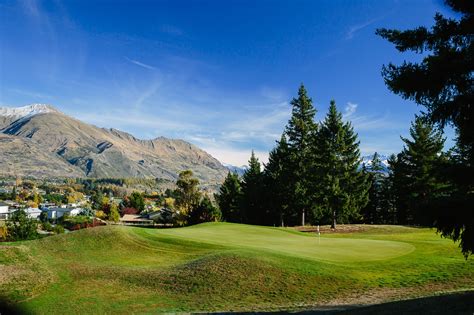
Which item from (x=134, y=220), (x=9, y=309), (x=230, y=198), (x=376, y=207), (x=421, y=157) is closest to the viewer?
(x=9, y=309)

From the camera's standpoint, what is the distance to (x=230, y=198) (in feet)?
226

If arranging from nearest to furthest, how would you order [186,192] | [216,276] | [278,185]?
[216,276]
[278,185]
[186,192]

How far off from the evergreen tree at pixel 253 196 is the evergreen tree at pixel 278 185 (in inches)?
47.5

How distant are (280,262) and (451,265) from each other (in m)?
8.51

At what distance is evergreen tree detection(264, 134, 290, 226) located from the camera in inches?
1942

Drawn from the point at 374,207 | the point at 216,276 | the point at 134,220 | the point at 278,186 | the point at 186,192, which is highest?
the point at 278,186

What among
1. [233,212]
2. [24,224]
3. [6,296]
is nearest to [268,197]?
[233,212]

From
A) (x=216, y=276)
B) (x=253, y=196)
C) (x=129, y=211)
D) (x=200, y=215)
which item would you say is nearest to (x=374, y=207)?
(x=253, y=196)

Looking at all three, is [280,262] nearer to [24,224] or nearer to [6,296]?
[6,296]

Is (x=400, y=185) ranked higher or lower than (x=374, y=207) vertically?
higher

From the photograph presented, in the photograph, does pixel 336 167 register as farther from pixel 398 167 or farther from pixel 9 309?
pixel 9 309

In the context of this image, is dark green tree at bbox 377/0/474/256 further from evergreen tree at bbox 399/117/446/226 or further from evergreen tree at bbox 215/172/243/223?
evergreen tree at bbox 215/172/243/223

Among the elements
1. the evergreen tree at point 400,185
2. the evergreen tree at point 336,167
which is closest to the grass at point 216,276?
the evergreen tree at point 336,167

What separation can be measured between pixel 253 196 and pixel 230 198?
9.84 meters
